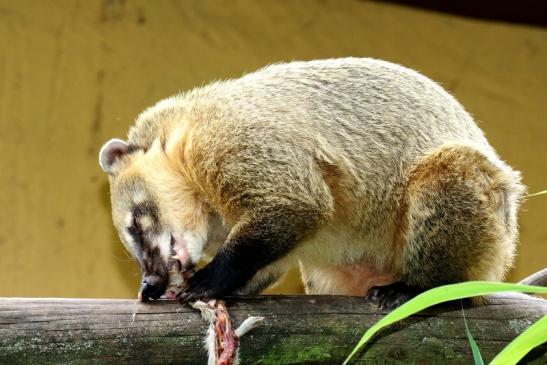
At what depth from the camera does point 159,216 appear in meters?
4.76

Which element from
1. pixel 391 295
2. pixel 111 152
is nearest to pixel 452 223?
pixel 391 295

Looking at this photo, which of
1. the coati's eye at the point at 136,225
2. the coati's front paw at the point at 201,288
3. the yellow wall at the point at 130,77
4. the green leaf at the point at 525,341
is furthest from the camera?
the yellow wall at the point at 130,77

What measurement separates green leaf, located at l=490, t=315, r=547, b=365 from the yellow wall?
4468 millimetres

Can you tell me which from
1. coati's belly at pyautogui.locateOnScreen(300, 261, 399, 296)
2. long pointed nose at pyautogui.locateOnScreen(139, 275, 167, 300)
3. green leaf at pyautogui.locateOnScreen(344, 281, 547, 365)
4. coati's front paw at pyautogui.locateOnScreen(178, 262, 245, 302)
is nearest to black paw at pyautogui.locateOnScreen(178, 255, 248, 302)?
coati's front paw at pyautogui.locateOnScreen(178, 262, 245, 302)

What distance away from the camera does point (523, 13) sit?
8.17 meters

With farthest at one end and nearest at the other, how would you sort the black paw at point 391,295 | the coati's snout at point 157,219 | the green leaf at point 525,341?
1. the coati's snout at point 157,219
2. the black paw at point 391,295
3. the green leaf at point 525,341

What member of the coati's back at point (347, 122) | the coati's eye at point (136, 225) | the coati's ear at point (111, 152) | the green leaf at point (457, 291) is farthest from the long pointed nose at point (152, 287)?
the green leaf at point (457, 291)

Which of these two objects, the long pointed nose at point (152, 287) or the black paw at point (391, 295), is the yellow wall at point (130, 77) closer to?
the long pointed nose at point (152, 287)

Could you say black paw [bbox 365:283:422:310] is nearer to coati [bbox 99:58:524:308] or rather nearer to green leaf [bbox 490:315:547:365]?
coati [bbox 99:58:524:308]

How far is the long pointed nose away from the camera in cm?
426

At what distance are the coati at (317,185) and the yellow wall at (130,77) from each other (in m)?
1.91

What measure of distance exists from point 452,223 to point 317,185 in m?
0.68

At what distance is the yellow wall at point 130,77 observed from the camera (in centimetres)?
712

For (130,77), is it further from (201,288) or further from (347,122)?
(201,288)
